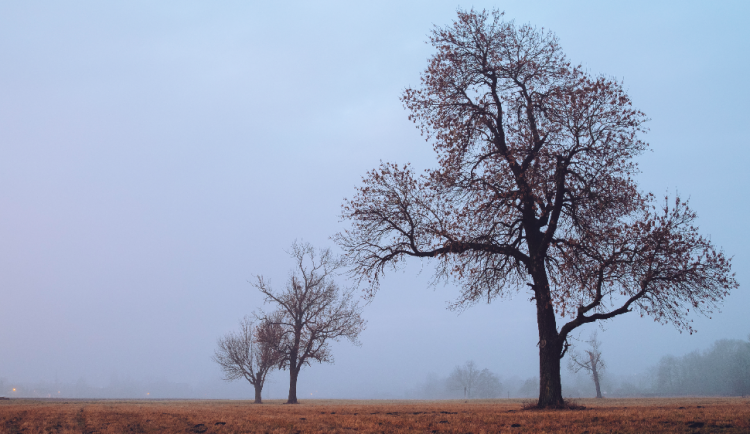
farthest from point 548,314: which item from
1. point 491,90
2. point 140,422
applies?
point 140,422

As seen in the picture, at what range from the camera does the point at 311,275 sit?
45531 millimetres

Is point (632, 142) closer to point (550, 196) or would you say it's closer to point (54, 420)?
point (550, 196)

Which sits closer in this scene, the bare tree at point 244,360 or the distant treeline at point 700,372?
the bare tree at point 244,360

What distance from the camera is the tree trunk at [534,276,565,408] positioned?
650 inches

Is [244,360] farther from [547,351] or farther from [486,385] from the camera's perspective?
[486,385]

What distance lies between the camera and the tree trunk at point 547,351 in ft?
54.1

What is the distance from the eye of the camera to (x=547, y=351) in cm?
1722

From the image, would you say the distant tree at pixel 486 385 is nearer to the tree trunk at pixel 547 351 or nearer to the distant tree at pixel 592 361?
the distant tree at pixel 592 361

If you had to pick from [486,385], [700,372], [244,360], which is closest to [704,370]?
[700,372]

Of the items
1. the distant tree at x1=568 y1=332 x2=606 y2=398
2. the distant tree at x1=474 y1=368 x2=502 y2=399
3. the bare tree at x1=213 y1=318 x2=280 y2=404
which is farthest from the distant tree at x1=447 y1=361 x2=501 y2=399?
the bare tree at x1=213 y1=318 x2=280 y2=404

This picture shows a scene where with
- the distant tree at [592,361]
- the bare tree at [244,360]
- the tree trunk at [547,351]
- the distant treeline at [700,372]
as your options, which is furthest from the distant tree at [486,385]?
the tree trunk at [547,351]

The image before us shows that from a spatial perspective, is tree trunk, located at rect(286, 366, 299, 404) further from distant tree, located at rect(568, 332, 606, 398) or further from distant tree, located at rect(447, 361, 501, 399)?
distant tree, located at rect(447, 361, 501, 399)

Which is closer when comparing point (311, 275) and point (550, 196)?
point (550, 196)

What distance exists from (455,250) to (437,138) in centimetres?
481
